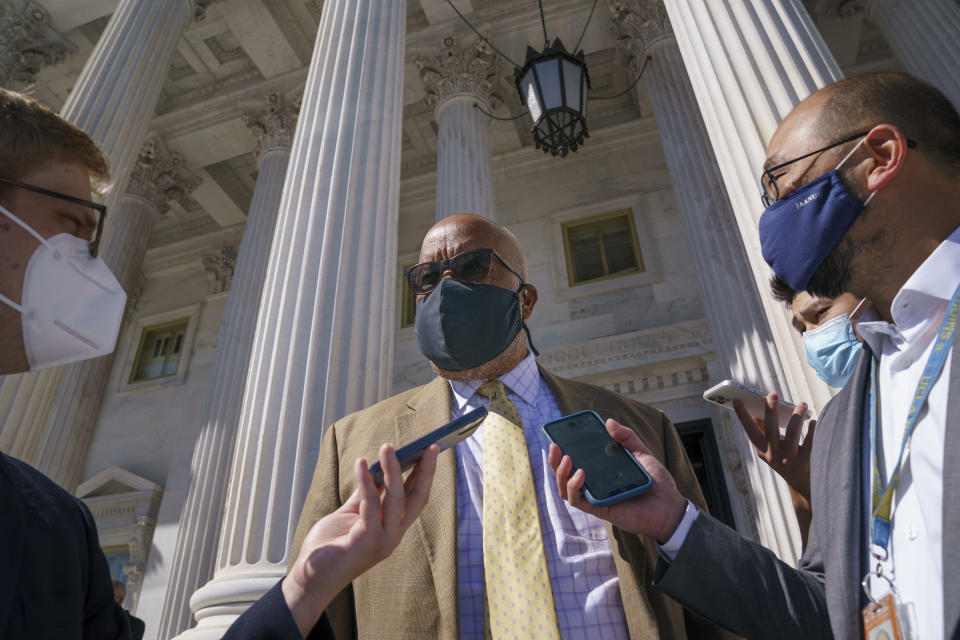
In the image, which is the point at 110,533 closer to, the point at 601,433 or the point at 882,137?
the point at 601,433

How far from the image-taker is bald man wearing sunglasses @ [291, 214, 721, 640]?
1691 millimetres

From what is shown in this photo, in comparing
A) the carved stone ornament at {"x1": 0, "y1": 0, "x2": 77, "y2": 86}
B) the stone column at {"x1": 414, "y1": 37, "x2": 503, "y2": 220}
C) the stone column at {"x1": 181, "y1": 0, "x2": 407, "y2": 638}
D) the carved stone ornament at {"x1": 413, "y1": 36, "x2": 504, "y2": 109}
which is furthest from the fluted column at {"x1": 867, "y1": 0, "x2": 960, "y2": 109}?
the carved stone ornament at {"x1": 0, "y1": 0, "x2": 77, "y2": 86}

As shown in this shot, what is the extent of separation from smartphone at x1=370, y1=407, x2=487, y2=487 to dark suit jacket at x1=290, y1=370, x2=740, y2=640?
1.76ft

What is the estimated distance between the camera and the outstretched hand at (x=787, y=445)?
212 cm

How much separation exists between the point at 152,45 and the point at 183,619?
8.32m

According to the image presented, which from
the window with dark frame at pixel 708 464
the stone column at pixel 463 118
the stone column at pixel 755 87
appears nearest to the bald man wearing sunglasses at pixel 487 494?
the stone column at pixel 755 87

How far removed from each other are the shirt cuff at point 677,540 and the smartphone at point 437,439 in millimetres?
618

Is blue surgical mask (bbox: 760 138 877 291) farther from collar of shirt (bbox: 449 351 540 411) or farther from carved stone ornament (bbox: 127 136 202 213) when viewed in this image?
carved stone ornament (bbox: 127 136 202 213)

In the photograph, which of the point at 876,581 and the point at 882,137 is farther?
the point at 882,137

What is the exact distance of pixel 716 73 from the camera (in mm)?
4309

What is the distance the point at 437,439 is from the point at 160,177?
1336cm

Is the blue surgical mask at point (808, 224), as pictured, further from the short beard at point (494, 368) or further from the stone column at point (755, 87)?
the stone column at point (755, 87)

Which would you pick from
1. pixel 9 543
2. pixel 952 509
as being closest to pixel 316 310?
pixel 9 543

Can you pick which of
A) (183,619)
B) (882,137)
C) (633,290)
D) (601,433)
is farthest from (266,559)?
(633,290)
